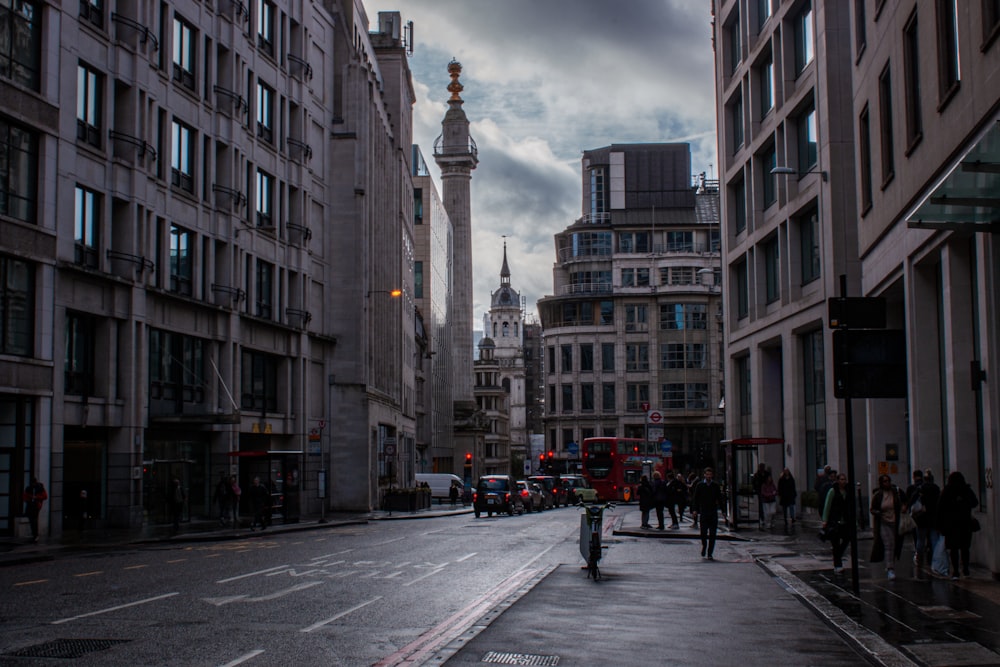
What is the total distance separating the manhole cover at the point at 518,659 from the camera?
10.8 meters

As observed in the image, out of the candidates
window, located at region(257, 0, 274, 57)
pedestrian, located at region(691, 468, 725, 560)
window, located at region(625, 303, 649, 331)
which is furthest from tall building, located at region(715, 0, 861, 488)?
window, located at region(625, 303, 649, 331)

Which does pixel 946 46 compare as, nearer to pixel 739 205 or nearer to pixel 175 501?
pixel 175 501

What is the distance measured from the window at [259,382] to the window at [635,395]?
6192 cm

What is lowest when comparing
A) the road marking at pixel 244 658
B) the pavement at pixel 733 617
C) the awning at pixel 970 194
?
the pavement at pixel 733 617

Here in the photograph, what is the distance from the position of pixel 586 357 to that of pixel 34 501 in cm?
8441

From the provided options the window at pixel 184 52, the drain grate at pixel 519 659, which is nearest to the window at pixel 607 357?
the window at pixel 184 52

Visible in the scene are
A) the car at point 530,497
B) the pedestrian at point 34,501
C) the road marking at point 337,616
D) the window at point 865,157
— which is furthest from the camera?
the car at point 530,497

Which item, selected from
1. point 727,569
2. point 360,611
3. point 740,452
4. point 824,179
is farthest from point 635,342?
point 360,611

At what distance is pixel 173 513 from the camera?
3644 centimetres

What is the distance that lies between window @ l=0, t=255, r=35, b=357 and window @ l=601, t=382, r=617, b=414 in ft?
267

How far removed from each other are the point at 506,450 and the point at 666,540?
432 ft

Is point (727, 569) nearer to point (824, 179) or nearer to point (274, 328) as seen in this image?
point (824, 179)

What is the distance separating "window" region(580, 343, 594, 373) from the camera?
111375mm

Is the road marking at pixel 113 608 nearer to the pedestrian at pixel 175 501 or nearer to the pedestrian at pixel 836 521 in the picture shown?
the pedestrian at pixel 836 521
